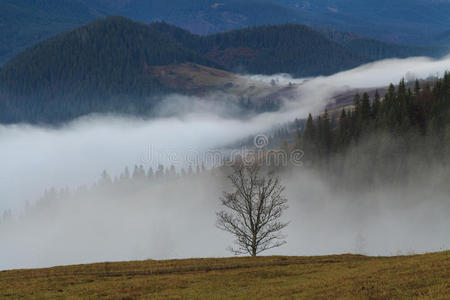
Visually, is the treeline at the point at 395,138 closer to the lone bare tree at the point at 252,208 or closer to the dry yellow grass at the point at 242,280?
the lone bare tree at the point at 252,208

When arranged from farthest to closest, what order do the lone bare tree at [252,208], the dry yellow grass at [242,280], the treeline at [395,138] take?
the treeline at [395,138] → the lone bare tree at [252,208] → the dry yellow grass at [242,280]

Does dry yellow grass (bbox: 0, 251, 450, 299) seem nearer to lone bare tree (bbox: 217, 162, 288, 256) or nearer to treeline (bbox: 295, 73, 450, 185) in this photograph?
lone bare tree (bbox: 217, 162, 288, 256)

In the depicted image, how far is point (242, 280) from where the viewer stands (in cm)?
2931

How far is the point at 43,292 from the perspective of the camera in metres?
27.5

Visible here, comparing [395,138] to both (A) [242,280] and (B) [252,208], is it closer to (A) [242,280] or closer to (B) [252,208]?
(B) [252,208]

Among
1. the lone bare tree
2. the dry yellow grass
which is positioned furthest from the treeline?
the dry yellow grass

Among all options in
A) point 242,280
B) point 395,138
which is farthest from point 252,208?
point 395,138

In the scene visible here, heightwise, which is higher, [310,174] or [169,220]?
[310,174]

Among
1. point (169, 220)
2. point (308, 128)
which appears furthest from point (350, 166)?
point (169, 220)

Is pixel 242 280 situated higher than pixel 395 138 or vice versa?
pixel 395 138

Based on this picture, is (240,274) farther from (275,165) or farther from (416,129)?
(275,165)

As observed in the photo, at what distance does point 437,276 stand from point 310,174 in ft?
423

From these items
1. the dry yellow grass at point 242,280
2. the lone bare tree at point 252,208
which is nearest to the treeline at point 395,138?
the lone bare tree at point 252,208

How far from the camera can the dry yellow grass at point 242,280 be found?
23.0m
